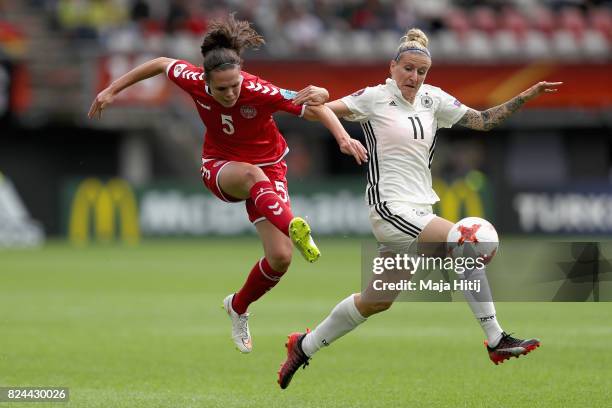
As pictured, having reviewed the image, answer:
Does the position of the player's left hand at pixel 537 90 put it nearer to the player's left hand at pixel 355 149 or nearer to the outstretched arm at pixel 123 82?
the player's left hand at pixel 355 149

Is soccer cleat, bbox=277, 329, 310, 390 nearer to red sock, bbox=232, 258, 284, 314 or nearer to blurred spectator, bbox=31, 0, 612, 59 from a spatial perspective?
red sock, bbox=232, 258, 284, 314

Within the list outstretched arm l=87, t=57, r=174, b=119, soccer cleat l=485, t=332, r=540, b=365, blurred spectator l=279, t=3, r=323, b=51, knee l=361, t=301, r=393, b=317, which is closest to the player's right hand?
outstretched arm l=87, t=57, r=174, b=119

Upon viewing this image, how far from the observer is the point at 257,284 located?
9.01m

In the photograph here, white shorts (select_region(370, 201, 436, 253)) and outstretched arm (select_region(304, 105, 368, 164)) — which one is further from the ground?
outstretched arm (select_region(304, 105, 368, 164))

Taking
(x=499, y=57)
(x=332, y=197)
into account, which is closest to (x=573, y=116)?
(x=499, y=57)

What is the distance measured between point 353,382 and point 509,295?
3.29m

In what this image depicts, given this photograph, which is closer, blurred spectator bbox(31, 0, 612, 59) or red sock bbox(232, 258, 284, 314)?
red sock bbox(232, 258, 284, 314)

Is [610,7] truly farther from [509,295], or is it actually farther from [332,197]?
[509,295]

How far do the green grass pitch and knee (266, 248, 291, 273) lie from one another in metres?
0.88

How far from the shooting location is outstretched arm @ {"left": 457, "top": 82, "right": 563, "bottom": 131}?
8.03m

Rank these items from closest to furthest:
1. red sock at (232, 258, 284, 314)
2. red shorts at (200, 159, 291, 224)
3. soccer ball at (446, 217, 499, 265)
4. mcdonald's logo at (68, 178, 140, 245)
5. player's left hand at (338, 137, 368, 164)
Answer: player's left hand at (338, 137, 368, 164), soccer ball at (446, 217, 499, 265), red shorts at (200, 159, 291, 224), red sock at (232, 258, 284, 314), mcdonald's logo at (68, 178, 140, 245)

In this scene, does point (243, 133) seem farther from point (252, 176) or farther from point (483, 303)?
point (483, 303)

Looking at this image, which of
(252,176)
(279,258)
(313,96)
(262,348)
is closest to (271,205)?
(252,176)

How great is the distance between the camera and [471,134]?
27922mm
